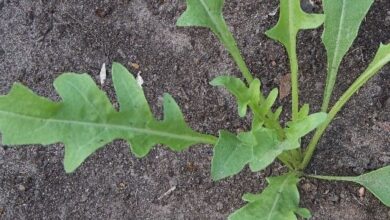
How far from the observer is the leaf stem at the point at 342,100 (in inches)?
60.3

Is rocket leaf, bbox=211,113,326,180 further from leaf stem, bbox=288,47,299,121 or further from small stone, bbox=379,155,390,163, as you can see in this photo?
small stone, bbox=379,155,390,163

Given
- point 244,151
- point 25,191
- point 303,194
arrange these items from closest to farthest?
point 244,151, point 303,194, point 25,191

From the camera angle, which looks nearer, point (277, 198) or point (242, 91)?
point (242, 91)

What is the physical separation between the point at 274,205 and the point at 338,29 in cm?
46

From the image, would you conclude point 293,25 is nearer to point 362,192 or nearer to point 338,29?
point 338,29

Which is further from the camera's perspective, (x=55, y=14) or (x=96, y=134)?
(x=55, y=14)

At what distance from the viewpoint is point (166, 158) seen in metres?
1.80

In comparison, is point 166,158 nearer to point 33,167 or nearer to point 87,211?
point 87,211

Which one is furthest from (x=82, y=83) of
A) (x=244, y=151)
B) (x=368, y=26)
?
(x=368, y=26)

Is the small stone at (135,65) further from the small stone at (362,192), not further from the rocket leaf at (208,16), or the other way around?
the small stone at (362,192)

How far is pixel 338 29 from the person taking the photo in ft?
5.39

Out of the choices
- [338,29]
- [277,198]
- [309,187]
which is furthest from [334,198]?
[338,29]

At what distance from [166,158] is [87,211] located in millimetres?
250

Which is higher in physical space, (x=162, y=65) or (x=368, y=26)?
(x=368, y=26)
